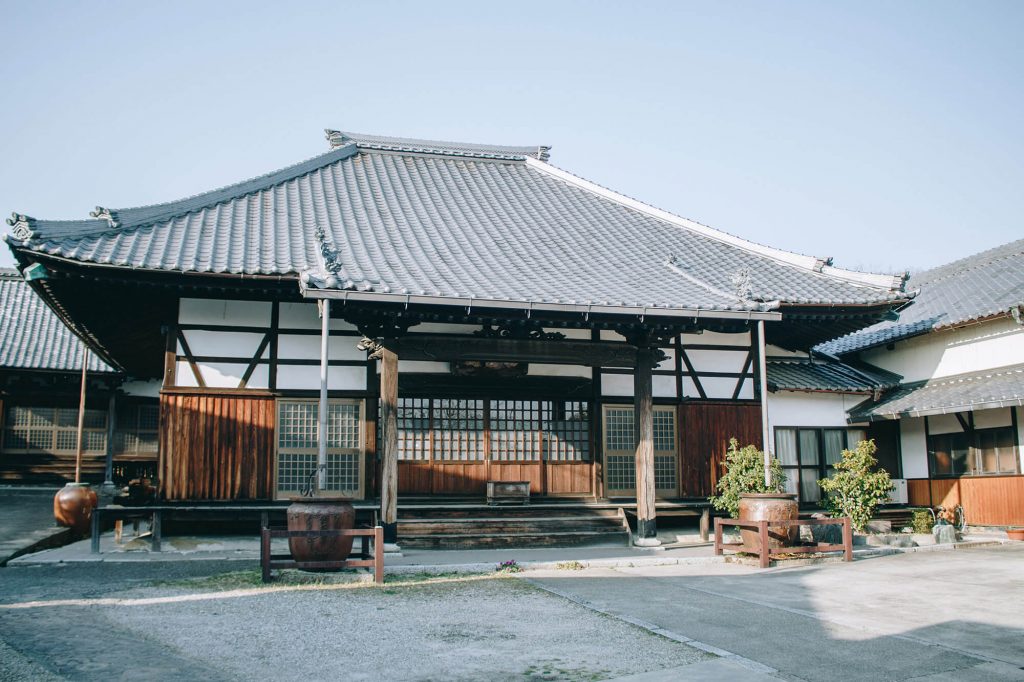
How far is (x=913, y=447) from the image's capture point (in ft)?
60.3

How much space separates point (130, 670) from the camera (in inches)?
253

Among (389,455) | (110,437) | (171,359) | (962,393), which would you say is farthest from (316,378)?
(962,393)

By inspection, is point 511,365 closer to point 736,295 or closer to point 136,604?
point 736,295

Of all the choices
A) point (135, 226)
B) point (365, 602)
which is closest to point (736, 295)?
point (365, 602)

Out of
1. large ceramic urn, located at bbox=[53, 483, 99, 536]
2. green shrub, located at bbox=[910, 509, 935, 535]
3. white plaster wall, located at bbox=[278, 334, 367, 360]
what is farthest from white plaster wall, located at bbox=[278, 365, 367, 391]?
green shrub, located at bbox=[910, 509, 935, 535]

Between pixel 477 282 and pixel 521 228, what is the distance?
13.2 feet

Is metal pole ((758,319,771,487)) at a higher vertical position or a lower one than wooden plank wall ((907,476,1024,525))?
higher

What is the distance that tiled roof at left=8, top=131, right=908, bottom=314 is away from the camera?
42.0ft

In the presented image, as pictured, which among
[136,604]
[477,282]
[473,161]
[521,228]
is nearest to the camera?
[136,604]

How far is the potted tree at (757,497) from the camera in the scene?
12484 mm

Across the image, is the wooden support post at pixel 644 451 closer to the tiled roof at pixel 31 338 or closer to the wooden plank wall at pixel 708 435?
the wooden plank wall at pixel 708 435

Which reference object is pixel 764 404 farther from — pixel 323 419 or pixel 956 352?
pixel 323 419

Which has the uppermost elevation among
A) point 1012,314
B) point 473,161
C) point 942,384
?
point 473,161

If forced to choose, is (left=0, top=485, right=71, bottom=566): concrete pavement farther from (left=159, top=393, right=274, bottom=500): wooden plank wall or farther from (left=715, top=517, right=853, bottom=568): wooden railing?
(left=715, top=517, right=853, bottom=568): wooden railing
